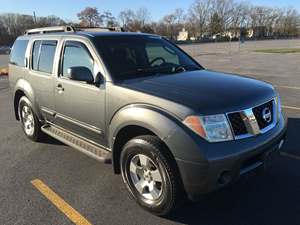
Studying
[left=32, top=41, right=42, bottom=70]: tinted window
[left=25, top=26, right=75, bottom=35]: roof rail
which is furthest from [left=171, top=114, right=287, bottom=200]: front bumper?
[left=32, top=41, right=42, bottom=70]: tinted window

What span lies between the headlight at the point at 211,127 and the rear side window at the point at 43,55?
276cm

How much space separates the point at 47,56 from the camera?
16.2 ft

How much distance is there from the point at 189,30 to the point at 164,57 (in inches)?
4224

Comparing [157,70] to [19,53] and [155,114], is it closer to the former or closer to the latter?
[155,114]

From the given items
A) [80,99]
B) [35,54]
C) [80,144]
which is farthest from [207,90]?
[35,54]

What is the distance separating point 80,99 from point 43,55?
1.48 metres

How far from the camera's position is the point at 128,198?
377 cm

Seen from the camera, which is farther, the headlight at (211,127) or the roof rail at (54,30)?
the roof rail at (54,30)

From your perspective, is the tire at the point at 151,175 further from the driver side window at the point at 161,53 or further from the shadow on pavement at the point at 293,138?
the shadow on pavement at the point at 293,138

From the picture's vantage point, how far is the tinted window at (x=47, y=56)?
4.77 metres

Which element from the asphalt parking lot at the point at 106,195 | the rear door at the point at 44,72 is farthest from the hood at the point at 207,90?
the rear door at the point at 44,72

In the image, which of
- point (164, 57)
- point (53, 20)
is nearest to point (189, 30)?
point (53, 20)

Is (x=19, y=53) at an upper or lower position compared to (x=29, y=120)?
upper

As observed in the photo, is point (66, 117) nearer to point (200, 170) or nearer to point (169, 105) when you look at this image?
point (169, 105)
